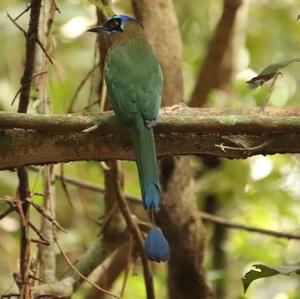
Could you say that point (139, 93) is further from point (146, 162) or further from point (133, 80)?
point (146, 162)

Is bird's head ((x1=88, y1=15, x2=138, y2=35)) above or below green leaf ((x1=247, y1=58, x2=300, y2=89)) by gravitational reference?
above

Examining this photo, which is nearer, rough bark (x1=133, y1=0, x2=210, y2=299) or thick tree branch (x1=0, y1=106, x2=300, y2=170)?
thick tree branch (x1=0, y1=106, x2=300, y2=170)

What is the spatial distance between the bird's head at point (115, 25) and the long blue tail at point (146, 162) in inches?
24.1

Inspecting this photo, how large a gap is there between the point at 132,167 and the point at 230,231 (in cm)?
52

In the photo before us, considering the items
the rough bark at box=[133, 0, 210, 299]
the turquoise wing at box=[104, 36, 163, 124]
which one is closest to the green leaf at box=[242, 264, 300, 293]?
the turquoise wing at box=[104, 36, 163, 124]

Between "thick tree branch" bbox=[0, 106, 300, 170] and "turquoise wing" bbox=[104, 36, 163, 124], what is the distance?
0.04 metres

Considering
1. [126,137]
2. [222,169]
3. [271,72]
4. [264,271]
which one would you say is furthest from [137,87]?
[222,169]

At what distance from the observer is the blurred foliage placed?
295 centimetres

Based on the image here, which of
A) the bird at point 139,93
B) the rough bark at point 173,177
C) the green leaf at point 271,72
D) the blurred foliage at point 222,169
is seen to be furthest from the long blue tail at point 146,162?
the blurred foliage at point 222,169

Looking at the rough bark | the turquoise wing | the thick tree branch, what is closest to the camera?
the thick tree branch

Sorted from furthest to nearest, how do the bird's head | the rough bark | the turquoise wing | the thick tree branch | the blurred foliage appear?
the blurred foliage
the rough bark
the bird's head
the turquoise wing
the thick tree branch

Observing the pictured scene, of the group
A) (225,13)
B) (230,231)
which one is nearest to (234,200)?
(230,231)

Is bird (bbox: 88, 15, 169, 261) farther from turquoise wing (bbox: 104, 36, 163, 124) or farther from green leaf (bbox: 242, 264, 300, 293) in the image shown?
green leaf (bbox: 242, 264, 300, 293)

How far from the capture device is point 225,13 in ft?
9.64
